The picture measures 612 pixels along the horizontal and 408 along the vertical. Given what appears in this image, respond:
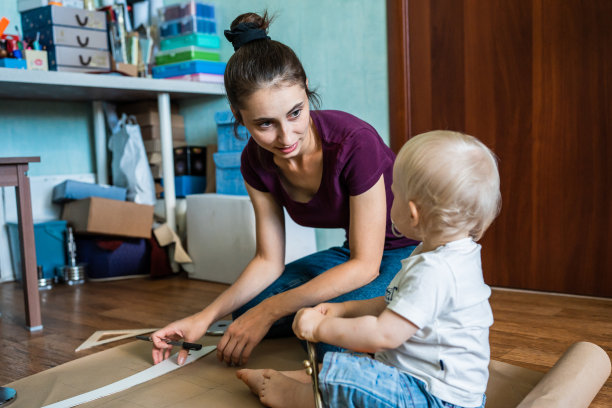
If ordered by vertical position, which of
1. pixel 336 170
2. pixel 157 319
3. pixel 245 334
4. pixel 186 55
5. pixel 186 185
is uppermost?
pixel 186 55

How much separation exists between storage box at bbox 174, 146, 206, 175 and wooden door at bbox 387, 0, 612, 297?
1.09m

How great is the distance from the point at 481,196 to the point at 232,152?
1855 mm

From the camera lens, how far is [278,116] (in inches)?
44.3

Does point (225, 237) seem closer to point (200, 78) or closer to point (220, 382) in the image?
point (200, 78)

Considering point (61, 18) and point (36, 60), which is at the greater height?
point (61, 18)

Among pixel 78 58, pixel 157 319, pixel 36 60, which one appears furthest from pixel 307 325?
pixel 78 58

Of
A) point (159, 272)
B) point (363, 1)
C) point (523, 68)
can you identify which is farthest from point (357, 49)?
point (159, 272)

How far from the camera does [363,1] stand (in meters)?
2.34

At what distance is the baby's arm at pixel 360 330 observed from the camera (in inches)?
31.9

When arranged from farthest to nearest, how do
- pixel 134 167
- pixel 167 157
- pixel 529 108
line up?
pixel 134 167 < pixel 167 157 < pixel 529 108

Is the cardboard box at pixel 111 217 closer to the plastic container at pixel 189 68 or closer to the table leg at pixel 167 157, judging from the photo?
the table leg at pixel 167 157

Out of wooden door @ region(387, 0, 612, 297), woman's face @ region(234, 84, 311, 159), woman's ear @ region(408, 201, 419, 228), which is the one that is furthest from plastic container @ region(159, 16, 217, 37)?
woman's ear @ region(408, 201, 419, 228)

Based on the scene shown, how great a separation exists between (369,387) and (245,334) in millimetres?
437

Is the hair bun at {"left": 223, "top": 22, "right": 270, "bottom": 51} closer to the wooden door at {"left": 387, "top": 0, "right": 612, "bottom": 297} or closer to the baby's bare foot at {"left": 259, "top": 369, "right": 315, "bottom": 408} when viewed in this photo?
the baby's bare foot at {"left": 259, "top": 369, "right": 315, "bottom": 408}
